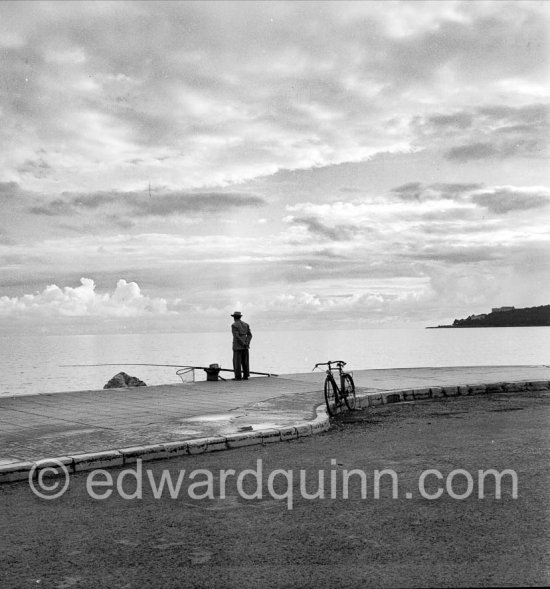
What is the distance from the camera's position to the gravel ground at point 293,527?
4.70 metres

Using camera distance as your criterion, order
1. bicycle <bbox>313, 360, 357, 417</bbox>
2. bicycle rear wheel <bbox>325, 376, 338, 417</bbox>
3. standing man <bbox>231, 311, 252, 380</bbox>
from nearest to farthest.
Answer: bicycle rear wheel <bbox>325, 376, 338, 417</bbox>, bicycle <bbox>313, 360, 357, 417</bbox>, standing man <bbox>231, 311, 252, 380</bbox>

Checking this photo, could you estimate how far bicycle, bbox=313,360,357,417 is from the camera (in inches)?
523

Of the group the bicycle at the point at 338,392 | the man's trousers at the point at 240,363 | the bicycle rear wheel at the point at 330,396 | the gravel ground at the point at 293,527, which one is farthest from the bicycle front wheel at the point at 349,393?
the man's trousers at the point at 240,363

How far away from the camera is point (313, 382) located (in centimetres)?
1961

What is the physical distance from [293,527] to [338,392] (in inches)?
313

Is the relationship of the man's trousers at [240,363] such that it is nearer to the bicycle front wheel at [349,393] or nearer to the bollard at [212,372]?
the bollard at [212,372]

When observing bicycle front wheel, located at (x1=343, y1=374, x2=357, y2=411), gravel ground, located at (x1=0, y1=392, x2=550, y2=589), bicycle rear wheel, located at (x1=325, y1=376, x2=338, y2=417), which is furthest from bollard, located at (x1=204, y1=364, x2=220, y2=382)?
gravel ground, located at (x1=0, y1=392, x2=550, y2=589)

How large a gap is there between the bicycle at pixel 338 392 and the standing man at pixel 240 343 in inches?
264

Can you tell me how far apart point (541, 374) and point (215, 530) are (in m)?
17.3

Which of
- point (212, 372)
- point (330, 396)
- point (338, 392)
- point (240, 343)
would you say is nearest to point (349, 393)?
point (338, 392)

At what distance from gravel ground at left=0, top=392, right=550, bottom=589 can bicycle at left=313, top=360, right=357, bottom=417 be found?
4.02m

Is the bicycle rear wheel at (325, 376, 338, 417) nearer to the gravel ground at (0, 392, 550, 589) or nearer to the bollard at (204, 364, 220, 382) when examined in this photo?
the gravel ground at (0, 392, 550, 589)

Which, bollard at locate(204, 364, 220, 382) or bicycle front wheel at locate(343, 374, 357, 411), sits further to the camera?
bollard at locate(204, 364, 220, 382)

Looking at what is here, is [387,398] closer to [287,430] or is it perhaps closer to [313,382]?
[313,382]
